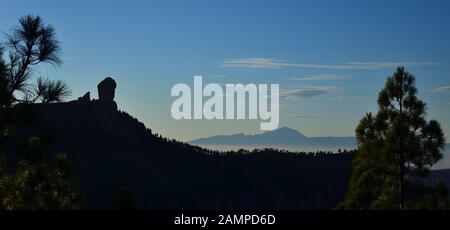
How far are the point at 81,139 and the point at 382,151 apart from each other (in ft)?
485

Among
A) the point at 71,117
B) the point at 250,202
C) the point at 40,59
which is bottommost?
the point at 250,202

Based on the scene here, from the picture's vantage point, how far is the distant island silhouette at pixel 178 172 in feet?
542

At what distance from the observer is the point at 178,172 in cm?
18538

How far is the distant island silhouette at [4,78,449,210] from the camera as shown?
542 ft

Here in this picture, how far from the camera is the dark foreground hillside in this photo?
542ft

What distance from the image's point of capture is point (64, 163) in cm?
2177

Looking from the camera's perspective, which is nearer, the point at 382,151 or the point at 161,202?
the point at 382,151

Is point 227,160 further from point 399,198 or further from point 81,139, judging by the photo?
point 399,198

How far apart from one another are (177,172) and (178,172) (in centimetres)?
33

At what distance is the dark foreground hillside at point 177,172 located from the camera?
165125 mm

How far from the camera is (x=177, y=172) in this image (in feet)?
609
